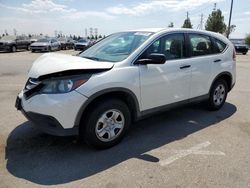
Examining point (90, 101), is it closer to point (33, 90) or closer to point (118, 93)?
point (118, 93)

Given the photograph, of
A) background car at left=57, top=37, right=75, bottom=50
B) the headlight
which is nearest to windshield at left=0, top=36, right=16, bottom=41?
background car at left=57, top=37, right=75, bottom=50

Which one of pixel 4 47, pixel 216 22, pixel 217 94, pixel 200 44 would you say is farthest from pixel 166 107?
pixel 216 22

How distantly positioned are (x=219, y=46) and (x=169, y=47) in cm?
166

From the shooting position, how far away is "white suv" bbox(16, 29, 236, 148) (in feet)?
10.9

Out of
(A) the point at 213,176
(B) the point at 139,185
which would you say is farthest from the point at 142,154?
(A) the point at 213,176

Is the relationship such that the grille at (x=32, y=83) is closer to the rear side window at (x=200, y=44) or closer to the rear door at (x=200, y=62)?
the rear door at (x=200, y=62)

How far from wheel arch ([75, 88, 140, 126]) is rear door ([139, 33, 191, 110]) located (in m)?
0.17

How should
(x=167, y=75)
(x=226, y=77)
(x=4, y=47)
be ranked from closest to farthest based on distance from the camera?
(x=167, y=75) < (x=226, y=77) < (x=4, y=47)

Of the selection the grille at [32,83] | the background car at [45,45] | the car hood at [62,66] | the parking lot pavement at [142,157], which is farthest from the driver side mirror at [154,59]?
the background car at [45,45]

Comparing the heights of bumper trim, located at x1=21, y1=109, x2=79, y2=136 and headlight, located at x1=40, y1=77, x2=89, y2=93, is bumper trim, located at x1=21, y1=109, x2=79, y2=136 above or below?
below

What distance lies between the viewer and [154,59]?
3.77 metres

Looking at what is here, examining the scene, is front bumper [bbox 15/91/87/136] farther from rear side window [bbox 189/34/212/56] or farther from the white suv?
rear side window [bbox 189/34/212/56]

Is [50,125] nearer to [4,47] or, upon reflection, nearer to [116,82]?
[116,82]

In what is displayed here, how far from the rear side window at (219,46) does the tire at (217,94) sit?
0.65 metres
